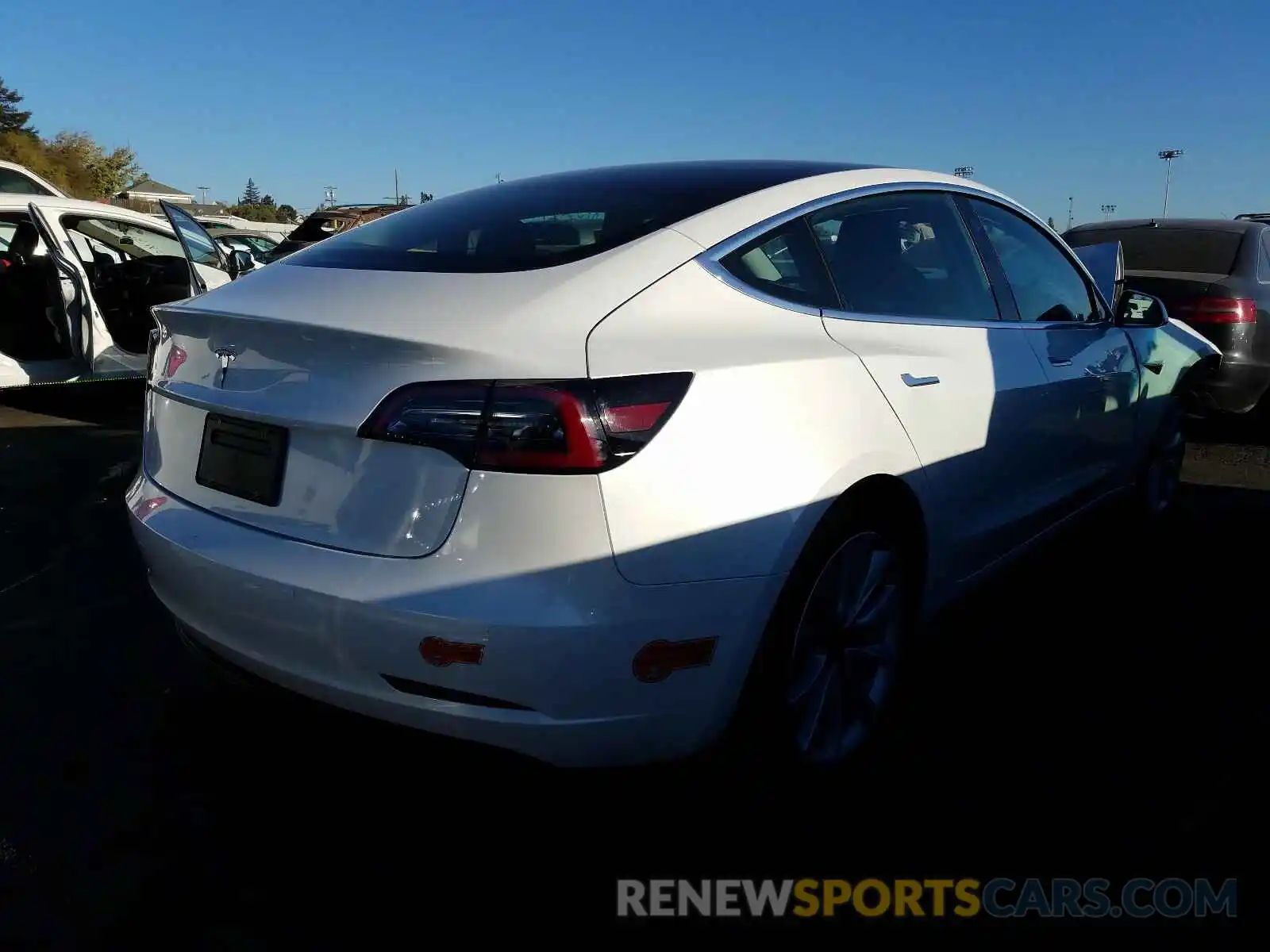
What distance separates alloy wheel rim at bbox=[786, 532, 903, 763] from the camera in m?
2.42

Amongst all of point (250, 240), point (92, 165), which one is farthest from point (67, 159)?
point (250, 240)

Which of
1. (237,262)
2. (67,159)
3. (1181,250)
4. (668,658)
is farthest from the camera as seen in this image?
(67,159)

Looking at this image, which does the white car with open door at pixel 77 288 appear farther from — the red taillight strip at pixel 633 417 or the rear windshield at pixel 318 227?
the red taillight strip at pixel 633 417

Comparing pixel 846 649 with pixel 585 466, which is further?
pixel 846 649

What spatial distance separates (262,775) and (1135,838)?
6.81ft

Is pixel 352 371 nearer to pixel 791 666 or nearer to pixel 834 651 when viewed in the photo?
pixel 791 666

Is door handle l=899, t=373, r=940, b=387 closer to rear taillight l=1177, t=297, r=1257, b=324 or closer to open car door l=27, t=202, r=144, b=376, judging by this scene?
rear taillight l=1177, t=297, r=1257, b=324

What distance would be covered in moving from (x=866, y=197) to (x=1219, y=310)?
456 centimetres

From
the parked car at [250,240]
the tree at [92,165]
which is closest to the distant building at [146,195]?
the tree at [92,165]

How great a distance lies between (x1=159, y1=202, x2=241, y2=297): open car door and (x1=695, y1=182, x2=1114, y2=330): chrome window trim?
4.40 m

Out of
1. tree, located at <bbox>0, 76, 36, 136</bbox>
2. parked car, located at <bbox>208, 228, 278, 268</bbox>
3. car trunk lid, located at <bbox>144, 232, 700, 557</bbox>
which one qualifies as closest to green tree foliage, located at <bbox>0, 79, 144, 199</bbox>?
tree, located at <bbox>0, 76, 36, 136</bbox>

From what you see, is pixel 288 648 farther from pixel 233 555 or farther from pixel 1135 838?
pixel 1135 838

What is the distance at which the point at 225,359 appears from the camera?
227cm

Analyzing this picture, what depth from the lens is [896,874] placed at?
2.26m
